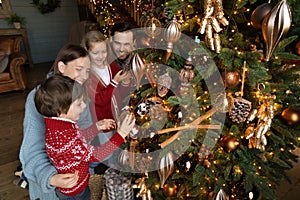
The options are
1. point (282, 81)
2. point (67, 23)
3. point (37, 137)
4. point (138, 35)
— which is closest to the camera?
point (282, 81)

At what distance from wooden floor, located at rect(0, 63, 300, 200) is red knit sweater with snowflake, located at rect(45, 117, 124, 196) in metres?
0.94

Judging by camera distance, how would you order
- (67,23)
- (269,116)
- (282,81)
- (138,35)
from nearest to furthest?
(269,116) → (282,81) → (138,35) → (67,23)

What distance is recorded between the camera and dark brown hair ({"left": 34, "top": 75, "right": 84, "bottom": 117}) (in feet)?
3.19

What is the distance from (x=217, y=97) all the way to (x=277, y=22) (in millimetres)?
333

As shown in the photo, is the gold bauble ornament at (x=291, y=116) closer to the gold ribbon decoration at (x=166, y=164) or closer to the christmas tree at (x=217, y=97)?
the christmas tree at (x=217, y=97)

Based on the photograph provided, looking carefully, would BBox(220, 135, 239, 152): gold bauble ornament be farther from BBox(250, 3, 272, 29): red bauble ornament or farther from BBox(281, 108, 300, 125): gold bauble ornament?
BBox(250, 3, 272, 29): red bauble ornament

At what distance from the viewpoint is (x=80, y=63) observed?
47.1 inches

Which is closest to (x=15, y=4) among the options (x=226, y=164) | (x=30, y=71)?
(x=30, y=71)

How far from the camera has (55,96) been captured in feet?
3.18

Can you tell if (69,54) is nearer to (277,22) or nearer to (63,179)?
(63,179)

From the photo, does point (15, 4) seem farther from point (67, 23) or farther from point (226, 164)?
point (226, 164)

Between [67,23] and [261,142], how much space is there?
587cm

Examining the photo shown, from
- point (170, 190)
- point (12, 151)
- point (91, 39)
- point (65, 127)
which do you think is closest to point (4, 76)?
point (12, 151)

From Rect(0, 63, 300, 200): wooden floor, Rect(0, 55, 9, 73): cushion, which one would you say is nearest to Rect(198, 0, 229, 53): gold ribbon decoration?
Rect(0, 63, 300, 200): wooden floor
